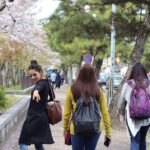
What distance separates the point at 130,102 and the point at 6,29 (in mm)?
14137

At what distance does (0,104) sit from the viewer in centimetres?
1395

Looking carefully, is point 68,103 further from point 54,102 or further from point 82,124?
point 54,102

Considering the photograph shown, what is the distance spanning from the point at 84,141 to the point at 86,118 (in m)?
0.33

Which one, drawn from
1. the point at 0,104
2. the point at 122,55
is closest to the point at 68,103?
the point at 0,104

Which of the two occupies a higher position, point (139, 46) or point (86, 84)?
point (139, 46)

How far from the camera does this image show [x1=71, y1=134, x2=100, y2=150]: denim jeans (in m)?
5.85

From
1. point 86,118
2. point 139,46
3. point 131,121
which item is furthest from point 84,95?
point 139,46

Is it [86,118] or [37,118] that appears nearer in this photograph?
[86,118]

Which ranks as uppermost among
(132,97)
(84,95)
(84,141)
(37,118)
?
(84,95)

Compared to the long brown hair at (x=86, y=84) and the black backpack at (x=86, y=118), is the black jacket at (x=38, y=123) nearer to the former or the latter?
the long brown hair at (x=86, y=84)

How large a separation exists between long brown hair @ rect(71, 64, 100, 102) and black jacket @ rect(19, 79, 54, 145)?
1.40 m

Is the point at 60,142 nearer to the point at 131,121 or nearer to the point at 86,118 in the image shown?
the point at 131,121

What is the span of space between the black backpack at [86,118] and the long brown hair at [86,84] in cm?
8

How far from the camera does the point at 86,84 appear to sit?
5.88 meters
